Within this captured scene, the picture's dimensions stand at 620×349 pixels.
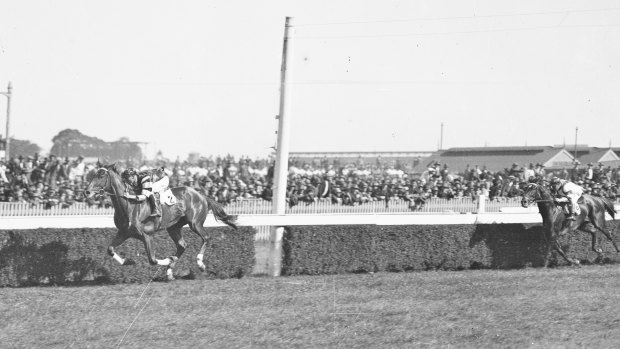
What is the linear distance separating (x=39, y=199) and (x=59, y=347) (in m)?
11.1

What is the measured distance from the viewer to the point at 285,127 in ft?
53.8

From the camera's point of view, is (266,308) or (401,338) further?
(266,308)

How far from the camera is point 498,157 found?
46312 mm

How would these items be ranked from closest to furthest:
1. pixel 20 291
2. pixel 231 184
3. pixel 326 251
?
pixel 20 291 < pixel 326 251 < pixel 231 184

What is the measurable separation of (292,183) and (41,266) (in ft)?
34.7

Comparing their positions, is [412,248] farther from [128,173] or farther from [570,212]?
[128,173]

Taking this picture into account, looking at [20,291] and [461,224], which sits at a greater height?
[461,224]

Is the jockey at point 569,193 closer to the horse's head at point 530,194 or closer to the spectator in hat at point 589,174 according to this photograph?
the horse's head at point 530,194

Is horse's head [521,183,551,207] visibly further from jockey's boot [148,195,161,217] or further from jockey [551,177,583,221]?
jockey's boot [148,195,161,217]

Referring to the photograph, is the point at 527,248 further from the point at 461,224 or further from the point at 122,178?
the point at 122,178

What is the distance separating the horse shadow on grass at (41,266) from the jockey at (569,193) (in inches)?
326

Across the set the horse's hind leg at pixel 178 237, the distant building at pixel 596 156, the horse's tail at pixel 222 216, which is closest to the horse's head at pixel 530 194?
the horse's tail at pixel 222 216

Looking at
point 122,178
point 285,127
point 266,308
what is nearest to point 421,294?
point 266,308

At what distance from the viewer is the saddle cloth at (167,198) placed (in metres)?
12.9
